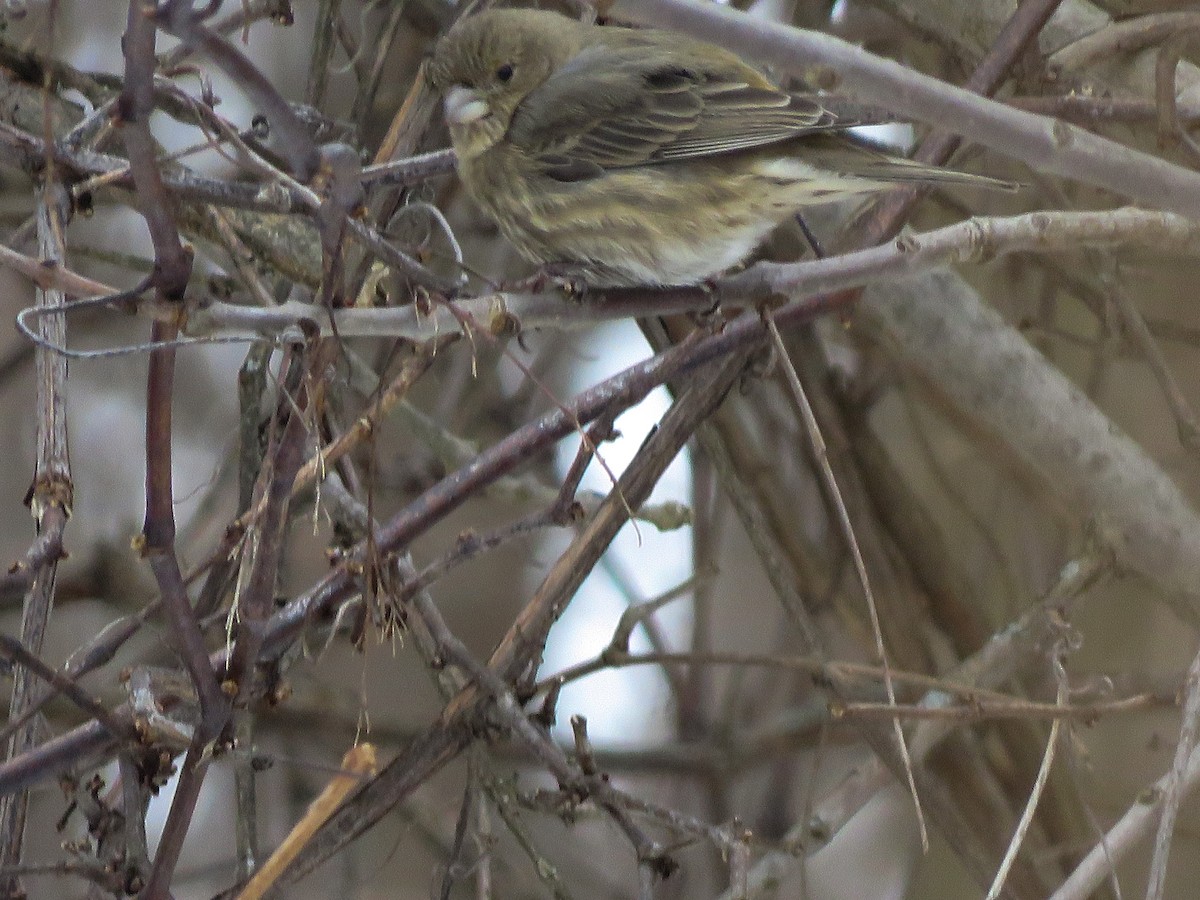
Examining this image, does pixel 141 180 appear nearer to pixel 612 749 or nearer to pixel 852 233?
pixel 852 233

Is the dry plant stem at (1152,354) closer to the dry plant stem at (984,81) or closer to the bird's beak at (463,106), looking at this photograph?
the dry plant stem at (984,81)

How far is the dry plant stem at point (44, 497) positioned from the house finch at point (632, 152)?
0.75 m

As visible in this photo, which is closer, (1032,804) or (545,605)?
(1032,804)

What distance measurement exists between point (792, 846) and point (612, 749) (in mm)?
897

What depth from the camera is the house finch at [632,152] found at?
6.75ft

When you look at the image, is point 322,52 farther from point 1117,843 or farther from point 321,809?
point 1117,843

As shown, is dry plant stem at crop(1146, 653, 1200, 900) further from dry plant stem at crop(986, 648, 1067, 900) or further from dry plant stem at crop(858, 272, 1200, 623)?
dry plant stem at crop(858, 272, 1200, 623)

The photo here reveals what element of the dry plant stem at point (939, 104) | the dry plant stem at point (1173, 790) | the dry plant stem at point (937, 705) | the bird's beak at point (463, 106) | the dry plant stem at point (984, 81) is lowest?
the dry plant stem at point (1173, 790)

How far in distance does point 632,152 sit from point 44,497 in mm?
1068

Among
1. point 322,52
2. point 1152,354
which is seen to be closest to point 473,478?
point 322,52

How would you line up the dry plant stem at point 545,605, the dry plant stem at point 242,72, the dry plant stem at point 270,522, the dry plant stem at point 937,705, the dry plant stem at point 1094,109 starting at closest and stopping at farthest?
1. the dry plant stem at point 242,72
2. the dry plant stem at point 270,522
3. the dry plant stem at point 545,605
4. the dry plant stem at point 1094,109
5. the dry plant stem at point 937,705

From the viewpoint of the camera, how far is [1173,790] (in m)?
1.53

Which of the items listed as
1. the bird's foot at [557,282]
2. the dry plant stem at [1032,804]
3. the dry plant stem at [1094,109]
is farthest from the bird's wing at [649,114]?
the dry plant stem at [1032,804]

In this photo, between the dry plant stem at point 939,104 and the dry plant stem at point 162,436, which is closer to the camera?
the dry plant stem at point 162,436
